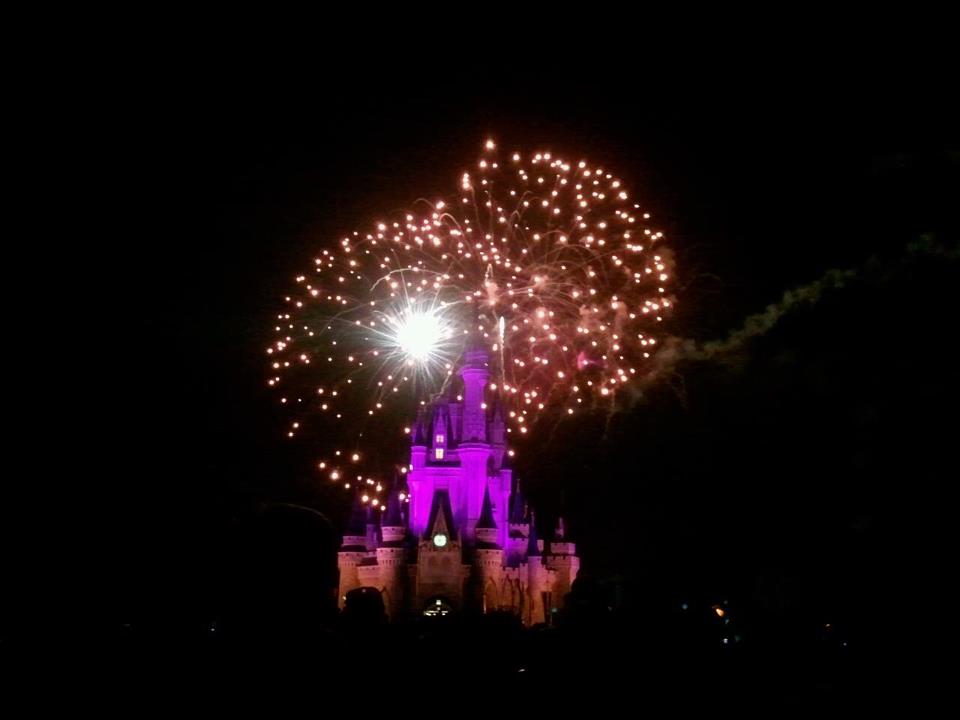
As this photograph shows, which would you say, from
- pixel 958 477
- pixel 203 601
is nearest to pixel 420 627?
pixel 203 601

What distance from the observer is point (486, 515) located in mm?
50844

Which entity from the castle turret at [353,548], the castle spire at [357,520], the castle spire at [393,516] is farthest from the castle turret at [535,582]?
the castle spire at [357,520]

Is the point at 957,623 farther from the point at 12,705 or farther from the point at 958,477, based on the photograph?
the point at 958,477

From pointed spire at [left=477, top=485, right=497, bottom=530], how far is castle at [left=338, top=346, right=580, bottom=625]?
72mm

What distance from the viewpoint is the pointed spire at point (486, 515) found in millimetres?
50375

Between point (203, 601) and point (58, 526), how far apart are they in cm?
2160

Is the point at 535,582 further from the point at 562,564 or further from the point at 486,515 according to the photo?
the point at 486,515

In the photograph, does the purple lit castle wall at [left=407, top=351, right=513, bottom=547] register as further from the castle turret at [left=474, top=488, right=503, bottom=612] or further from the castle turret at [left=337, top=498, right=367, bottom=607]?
the castle turret at [left=337, top=498, right=367, bottom=607]

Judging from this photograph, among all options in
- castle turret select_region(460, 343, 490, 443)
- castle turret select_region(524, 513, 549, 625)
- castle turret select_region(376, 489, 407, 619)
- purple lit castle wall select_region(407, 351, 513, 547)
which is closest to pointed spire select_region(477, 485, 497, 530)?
purple lit castle wall select_region(407, 351, 513, 547)

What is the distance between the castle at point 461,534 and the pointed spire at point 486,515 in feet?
0.24

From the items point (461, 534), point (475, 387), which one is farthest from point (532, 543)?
point (475, 387)

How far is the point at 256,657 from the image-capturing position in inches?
203

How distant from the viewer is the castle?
160ft

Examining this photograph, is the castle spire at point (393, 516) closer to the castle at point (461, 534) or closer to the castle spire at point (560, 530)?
the castle at point (461, 534)
